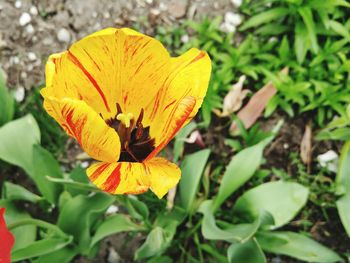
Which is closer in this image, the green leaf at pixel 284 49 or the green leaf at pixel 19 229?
the green leaf at pixel 19 229

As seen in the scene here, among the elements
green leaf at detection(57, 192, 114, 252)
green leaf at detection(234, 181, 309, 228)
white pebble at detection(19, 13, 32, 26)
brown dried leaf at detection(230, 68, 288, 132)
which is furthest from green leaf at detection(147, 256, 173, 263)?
white pebble at detection(19, 13, 32, 26)

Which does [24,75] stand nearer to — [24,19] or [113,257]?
[24,19]

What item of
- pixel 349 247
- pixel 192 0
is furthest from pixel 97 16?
pixel 349 247

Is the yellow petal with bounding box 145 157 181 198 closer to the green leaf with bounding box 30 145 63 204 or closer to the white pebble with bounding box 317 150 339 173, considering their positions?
the green leaf with bounding box 30 145 63 204

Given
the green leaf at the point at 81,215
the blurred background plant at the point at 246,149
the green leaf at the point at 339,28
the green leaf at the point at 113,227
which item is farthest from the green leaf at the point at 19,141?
the green leaf at the point at 339,28

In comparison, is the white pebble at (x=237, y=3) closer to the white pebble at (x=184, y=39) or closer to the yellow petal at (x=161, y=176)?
the white pebble at (x=184, y=39)

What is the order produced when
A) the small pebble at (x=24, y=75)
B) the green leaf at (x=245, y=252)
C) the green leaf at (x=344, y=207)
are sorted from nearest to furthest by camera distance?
1. the green leaf at (x=245, y=252)
2. the green leaf at (x=344, y=207)
3. the small pebble at (x=24, y=75)
